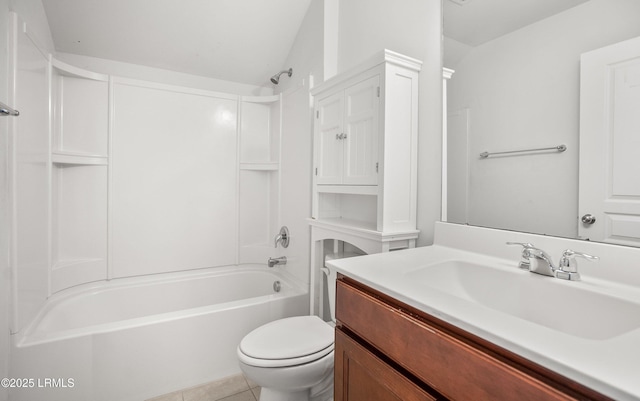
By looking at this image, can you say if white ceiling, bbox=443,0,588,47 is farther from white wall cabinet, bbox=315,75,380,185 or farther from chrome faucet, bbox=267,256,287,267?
chrome faucet, bbox=267,256,287,267

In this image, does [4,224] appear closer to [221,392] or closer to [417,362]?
[221,392]

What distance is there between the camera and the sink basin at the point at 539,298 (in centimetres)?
67

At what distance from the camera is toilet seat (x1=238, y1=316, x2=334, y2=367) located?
1224mm

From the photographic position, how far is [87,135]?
2139mm

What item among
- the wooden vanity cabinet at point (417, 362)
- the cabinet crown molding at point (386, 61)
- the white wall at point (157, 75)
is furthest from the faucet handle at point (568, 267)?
the white wall at point (157, 75)

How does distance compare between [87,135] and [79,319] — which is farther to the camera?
[87,135]

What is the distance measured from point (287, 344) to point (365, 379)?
59cm

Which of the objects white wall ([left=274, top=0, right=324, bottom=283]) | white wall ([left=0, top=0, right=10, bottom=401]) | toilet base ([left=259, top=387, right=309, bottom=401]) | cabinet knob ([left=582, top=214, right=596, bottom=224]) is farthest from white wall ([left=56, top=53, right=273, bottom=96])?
cabinet knob ([left=582, top=214, right=596, bottom=224])

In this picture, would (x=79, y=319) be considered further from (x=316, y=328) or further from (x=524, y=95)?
(x=524, y=95)

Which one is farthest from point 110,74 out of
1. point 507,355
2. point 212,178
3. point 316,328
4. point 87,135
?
point 507,355

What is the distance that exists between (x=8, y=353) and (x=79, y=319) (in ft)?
2.16

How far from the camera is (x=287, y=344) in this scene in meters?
1.31

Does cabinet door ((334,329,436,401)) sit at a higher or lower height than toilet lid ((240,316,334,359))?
higher

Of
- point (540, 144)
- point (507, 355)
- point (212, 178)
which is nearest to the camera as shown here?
point (507, 355)
